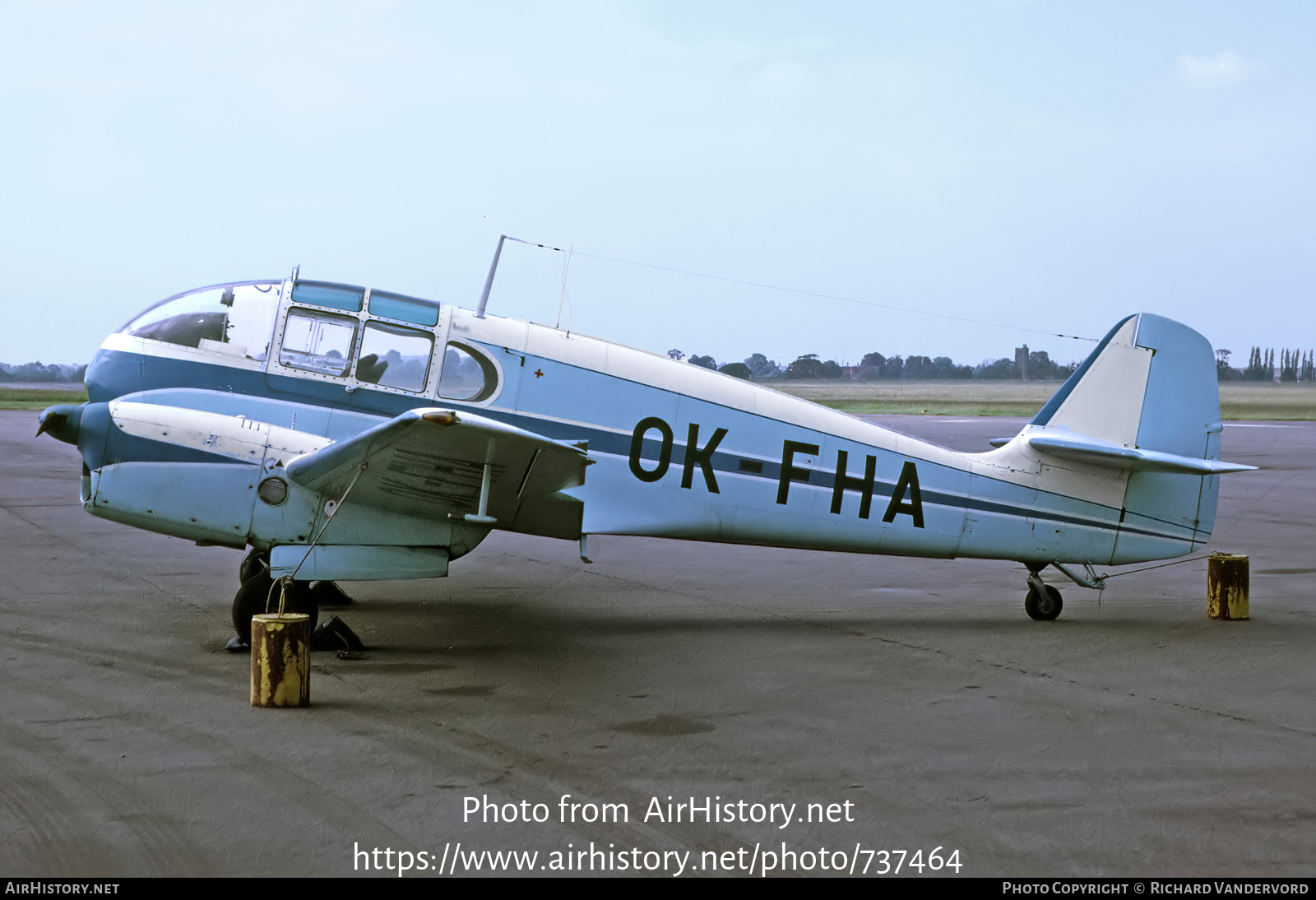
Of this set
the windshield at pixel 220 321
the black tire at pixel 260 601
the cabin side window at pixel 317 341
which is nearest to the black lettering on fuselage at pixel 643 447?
the cabin side window at pixel 317 341

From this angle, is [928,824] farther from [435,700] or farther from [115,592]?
[115,592]

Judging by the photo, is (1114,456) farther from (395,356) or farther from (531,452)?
(395,356)

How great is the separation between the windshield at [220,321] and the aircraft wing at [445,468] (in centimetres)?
114

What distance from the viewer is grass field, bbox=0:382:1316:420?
56812 millimetres

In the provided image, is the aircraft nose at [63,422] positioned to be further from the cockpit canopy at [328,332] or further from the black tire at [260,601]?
the black tire at [260,601]

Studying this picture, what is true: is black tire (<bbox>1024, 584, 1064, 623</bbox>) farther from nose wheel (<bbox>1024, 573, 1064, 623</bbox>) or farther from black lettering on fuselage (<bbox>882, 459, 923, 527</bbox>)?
black lettering on fuselage (<bbox>882, 459, 923, 527</bbox>)

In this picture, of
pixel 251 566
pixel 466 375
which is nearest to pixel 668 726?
pixel 466 375

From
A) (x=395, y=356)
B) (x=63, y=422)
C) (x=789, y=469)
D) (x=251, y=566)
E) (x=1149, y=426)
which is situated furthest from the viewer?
(x=1149, y=426)

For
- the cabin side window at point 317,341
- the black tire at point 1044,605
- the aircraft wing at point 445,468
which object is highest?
the cabin side window at point 317,341

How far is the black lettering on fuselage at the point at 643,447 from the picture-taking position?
8578 millimetres

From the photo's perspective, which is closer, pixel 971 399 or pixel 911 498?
pixel 911 498

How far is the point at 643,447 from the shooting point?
8.59 meters

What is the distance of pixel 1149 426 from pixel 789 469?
329cm

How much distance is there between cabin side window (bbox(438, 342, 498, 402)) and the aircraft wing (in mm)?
847
